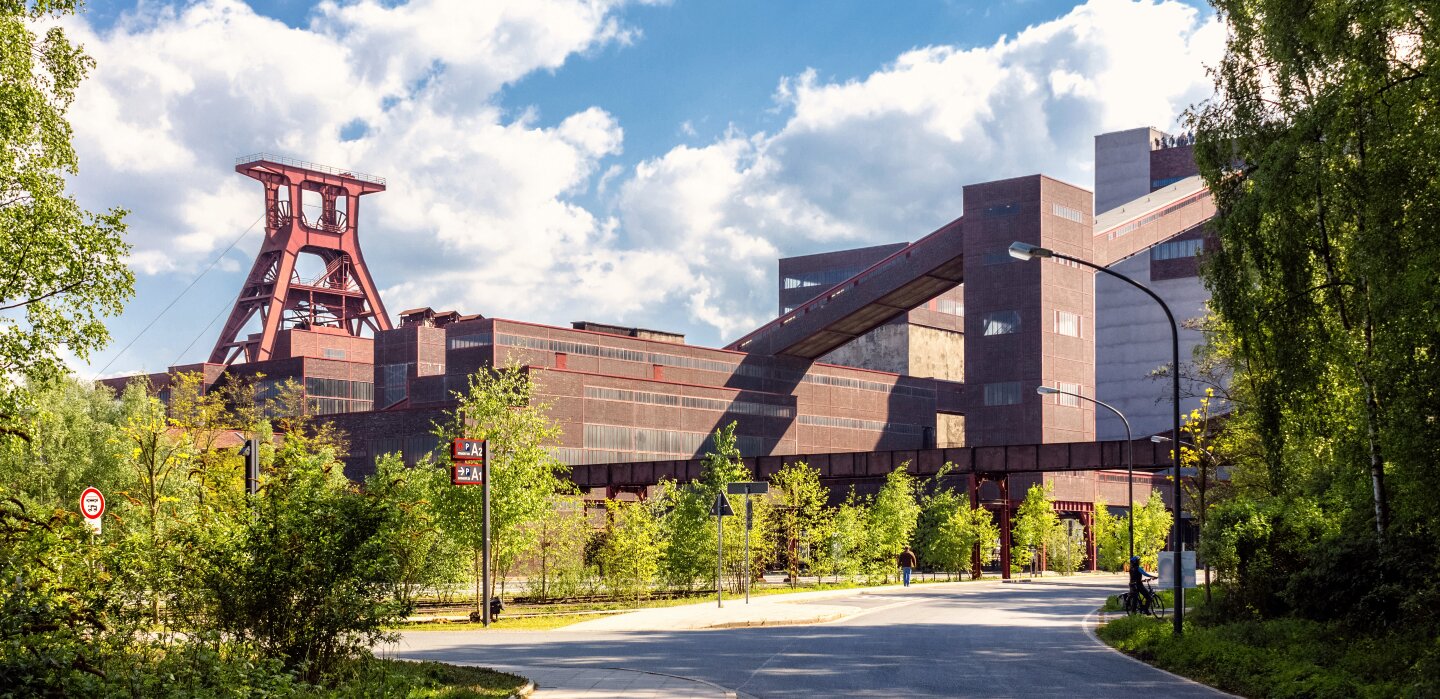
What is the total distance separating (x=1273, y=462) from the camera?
23172 millimetres

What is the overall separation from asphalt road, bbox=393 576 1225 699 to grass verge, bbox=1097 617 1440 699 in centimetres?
58

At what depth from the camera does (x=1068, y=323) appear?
3681 inches

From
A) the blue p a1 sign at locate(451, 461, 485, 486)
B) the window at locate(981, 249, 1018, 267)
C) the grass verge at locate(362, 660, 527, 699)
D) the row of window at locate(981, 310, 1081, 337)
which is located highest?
the window at locate(981, 249, 1018, 267)

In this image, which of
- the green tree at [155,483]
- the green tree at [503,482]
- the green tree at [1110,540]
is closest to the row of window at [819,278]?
the green tree at [1110,540]

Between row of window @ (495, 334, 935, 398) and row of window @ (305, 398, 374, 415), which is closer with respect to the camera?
row of window @ (495, 334, 935, 398)

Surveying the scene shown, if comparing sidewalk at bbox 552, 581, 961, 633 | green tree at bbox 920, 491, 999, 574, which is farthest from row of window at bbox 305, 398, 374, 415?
sidewalk at bbox 552, 581, 961, 633

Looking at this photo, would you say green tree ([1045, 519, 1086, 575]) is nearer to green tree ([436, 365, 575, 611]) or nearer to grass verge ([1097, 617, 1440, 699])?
green tree ([436, 365, 575, 611])

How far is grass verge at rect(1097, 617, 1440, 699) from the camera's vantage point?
50.5ft

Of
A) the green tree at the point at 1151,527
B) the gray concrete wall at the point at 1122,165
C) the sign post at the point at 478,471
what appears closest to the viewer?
the sign post at the point at 478,471

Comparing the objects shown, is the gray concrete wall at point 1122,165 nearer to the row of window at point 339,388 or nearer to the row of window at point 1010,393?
the row of window at point 1010,393

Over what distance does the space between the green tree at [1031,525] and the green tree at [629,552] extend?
106 ft

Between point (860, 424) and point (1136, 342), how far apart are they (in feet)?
129

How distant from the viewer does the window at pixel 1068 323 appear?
92.5 metres

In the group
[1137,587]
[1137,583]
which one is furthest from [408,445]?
[1137,583]
